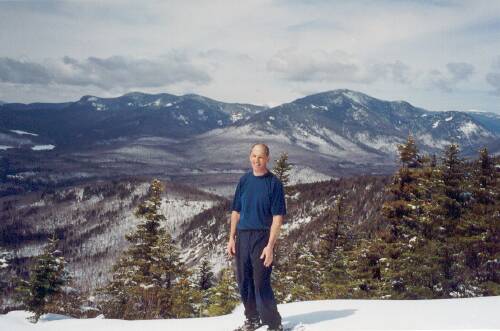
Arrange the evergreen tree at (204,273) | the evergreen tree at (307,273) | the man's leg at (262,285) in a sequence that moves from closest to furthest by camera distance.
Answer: the man's leg at (262,285), the evergreen tree at (307,273), the evergreen tree at (204,273)

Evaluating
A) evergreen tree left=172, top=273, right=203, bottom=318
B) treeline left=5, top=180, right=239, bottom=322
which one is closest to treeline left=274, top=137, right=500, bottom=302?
evergreen tree left=172, top=273, right=203, bottom=318

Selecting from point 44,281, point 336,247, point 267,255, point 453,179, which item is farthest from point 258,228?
point 44,281

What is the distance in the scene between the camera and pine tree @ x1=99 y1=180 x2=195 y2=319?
21766 mm

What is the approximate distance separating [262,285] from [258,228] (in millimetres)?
1052

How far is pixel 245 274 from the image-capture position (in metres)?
8.06

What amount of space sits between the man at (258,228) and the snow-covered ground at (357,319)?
77 cm

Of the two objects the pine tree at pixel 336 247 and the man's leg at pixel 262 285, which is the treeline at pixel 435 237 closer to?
the pine tree at pixel 336 247

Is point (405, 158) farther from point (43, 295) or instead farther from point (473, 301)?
point (43, 295)

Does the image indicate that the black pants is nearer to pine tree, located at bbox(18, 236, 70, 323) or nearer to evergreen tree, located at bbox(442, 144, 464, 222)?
evergreen tree, located at bbox(442, 144, 464, 222)

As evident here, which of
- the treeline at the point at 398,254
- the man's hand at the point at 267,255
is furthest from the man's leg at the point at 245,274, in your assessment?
the treeline at the point at 398,254

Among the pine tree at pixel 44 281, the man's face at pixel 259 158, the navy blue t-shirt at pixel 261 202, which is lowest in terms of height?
the pine tree at pixel 44 281

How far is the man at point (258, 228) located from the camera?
297 inches

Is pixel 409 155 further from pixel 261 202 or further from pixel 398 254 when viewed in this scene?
pixel 261 202

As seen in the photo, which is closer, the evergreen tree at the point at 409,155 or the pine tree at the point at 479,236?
the pine tree at the point at 479,236
